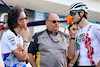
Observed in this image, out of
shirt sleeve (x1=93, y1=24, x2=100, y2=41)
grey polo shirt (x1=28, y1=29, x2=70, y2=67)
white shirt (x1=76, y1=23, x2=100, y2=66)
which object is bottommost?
grey polo shirt (x1=28, y1=29, x2=70, y2=67)

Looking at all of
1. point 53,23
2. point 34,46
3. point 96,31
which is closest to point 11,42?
point 34,46

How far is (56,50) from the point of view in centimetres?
294

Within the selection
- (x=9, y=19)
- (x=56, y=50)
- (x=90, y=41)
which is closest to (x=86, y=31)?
(x=90, y=41)

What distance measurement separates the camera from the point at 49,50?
2.89 metres

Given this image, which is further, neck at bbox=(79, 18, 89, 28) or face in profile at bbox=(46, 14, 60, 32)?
face in profile at bbox=(46, 14, 60, 32)

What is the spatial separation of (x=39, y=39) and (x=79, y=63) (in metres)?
0.99

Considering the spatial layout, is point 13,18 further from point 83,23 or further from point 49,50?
point 83,23

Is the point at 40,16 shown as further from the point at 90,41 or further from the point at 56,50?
the point at 90,41

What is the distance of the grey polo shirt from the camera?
2.86 meters

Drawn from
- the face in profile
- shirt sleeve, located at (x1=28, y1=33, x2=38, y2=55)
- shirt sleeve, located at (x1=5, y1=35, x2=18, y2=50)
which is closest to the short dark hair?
shirt sleeve, located at (x1=5, y1=35, x2=18, y2=50)

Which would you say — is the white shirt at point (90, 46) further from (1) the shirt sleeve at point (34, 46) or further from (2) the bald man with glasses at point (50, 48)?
(1) the shirt sleeve at point (34, 46)

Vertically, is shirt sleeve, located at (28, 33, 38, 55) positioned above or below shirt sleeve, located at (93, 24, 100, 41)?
below

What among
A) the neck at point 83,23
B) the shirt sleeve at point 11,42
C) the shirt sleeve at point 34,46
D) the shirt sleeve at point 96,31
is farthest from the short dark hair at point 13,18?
the shirt sleeve at point 96,31

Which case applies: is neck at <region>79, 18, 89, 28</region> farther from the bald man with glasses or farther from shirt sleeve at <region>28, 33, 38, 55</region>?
shirt sleeve at <region>28, 33, 38, 55</region>
